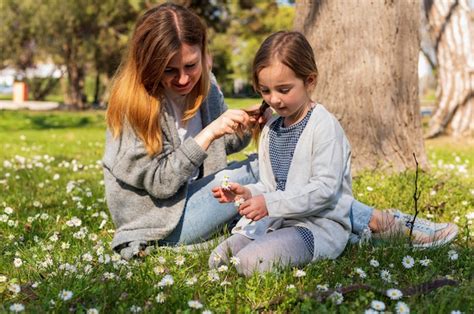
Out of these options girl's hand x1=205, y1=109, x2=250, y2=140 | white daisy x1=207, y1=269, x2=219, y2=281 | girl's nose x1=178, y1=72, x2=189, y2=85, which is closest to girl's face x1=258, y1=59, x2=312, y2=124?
girl's hand x1=205, y1=109, x2=250, y2=140

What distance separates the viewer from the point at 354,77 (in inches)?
235

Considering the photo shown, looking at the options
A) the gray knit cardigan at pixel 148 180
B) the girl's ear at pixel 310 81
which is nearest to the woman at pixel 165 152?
the gray knit cardigan at pixel 148 180

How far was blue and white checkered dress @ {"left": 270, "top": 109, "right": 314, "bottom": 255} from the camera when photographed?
354 cm

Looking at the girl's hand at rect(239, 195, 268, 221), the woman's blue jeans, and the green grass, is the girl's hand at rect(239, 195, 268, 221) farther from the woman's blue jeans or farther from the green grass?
the woman's blue jeans

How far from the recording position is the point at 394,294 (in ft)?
8.72

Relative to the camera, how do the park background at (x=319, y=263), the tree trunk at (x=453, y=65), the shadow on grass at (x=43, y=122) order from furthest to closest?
the shadow on grass at (x=43, y=122)
the tree trunk at (x=453, y=65)
the park background at (x=319, y=263)

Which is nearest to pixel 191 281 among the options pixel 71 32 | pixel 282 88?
pixel 282 88

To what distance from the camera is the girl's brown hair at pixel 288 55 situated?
3.35 metres

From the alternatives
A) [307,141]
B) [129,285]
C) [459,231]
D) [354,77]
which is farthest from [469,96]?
[129,285]

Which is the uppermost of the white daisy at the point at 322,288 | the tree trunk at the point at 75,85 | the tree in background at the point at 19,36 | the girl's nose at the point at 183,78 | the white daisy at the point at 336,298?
the girl's nose at the point at 183,78

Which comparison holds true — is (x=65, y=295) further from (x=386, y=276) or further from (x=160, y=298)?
(x=386, y=276)

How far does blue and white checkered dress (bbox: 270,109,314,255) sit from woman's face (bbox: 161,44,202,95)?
0.54 metres

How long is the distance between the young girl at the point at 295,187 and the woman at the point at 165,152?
32 cm

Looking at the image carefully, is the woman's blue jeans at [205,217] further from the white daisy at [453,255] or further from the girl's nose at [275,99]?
the girl's nose at [275,99]
